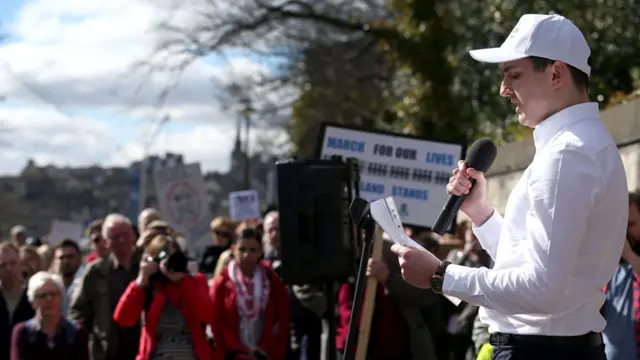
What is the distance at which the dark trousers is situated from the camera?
3.72 m

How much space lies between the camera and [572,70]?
3.77 metres

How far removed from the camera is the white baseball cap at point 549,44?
3734mm

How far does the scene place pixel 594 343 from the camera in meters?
3.78

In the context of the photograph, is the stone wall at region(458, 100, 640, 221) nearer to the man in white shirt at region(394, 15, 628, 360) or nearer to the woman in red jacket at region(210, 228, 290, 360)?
the woman in red jacket at region(210, 228, 290, 360)

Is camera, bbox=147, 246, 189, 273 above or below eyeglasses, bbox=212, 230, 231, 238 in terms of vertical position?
below

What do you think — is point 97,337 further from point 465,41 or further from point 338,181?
point 465,41

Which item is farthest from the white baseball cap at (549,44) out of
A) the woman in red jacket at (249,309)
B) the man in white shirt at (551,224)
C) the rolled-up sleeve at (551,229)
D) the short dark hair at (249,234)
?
the short dark hair at (249,234)

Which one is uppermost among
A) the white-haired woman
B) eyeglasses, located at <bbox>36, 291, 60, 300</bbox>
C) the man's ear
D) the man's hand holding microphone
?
the man's ear

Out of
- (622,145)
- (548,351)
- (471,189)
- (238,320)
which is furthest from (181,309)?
(548,351)

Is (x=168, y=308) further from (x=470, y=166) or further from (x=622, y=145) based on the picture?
(x=470, y=166)

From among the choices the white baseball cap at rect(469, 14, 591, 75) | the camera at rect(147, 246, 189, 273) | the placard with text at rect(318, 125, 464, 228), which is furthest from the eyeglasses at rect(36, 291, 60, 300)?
the white baseball cap at rect(469, 14, 591, 75)

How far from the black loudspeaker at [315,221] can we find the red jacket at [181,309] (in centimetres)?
108

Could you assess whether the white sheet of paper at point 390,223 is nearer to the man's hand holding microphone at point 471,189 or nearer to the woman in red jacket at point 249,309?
the man's hand holding microphone at point 471,189

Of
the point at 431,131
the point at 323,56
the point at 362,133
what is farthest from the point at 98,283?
the point at 323,56
